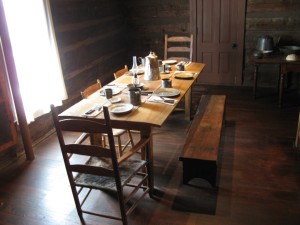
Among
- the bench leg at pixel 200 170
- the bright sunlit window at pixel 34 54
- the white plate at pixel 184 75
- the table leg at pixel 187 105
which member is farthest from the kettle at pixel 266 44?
the bright sunlit window at pixel 34 54

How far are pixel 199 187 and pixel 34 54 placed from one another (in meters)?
2.37

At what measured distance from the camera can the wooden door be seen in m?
5.20

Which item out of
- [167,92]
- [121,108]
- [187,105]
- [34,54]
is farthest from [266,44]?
[34,54]

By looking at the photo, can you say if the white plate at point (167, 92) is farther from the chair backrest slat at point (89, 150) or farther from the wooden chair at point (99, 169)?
the chair backrest slat at point (89, 150)

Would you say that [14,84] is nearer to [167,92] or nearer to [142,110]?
[142,110]

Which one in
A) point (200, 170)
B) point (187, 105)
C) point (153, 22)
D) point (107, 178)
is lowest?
point (200, 170)

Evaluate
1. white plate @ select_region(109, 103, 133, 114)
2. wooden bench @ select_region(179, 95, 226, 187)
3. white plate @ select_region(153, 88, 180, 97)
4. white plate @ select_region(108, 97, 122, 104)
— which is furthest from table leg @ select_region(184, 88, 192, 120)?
white plate @ select_region(109, 103, 133, 114)

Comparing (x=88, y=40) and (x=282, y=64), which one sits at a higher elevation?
Result: (x=88, y=40)

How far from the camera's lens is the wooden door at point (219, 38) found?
5203 millimetres

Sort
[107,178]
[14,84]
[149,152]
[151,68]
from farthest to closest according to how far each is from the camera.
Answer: [151,68]
[14,84]
[149,152]
[107,178]

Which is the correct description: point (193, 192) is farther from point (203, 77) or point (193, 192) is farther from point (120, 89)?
point (203, 77)

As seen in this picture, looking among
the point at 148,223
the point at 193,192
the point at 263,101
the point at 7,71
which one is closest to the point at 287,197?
the point at 193,192

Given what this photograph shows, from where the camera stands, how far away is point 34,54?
3.47m

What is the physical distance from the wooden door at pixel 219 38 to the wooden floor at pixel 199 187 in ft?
5.96
